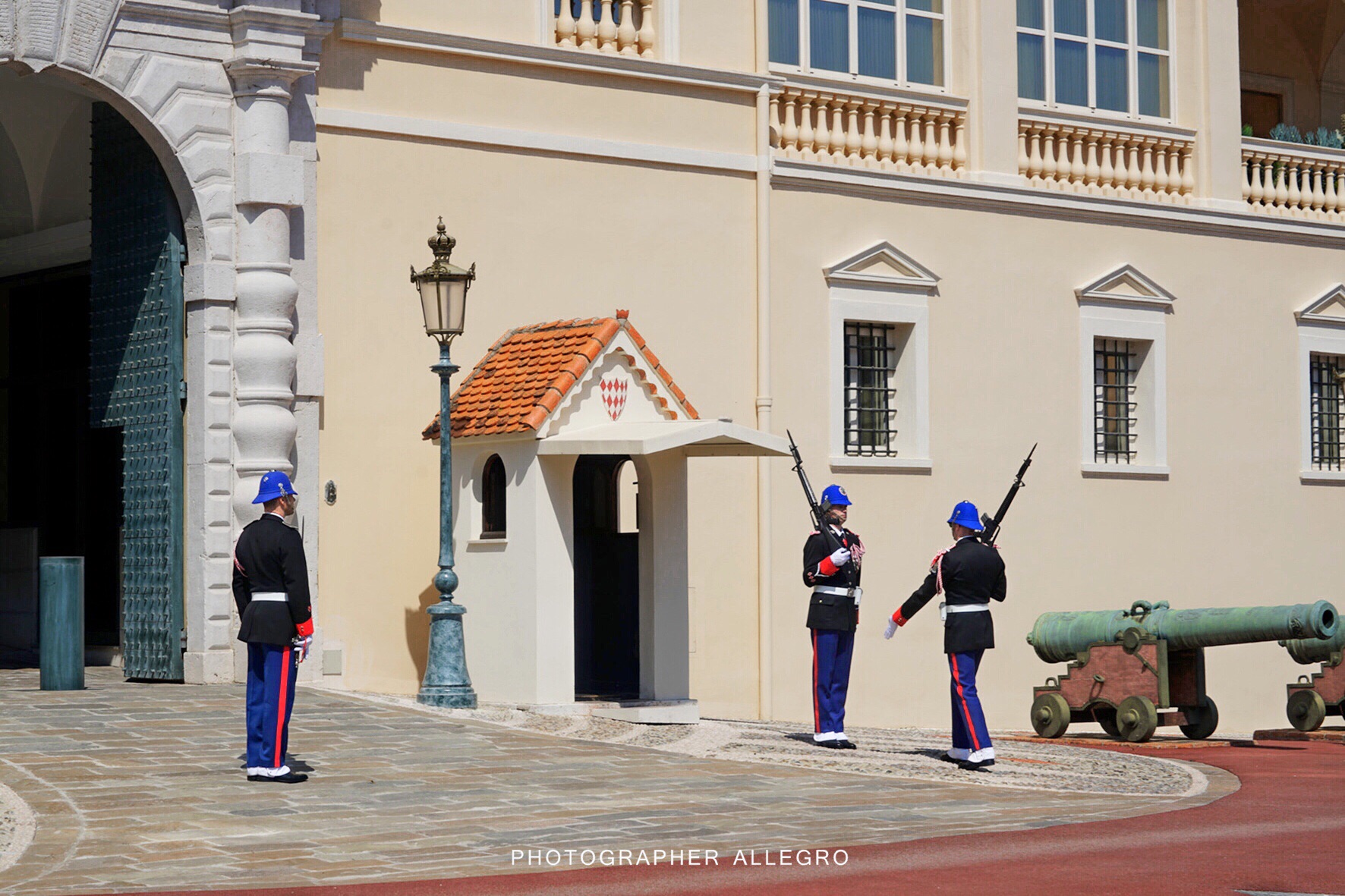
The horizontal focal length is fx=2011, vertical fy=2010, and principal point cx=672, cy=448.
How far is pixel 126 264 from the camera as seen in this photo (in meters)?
16.3

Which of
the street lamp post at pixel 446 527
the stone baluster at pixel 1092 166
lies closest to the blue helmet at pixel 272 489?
the street lamp post at pixel 446 527

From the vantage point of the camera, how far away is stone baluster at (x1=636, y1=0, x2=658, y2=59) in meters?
18.2

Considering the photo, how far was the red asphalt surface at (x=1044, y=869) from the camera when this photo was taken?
318 inches

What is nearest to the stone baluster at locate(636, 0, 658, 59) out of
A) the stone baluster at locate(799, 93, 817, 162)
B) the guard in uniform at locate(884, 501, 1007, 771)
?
the stone baluster at locate(799, 93, 817, 162)

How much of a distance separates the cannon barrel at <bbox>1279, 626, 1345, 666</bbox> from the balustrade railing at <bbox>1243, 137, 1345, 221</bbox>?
7089 mm

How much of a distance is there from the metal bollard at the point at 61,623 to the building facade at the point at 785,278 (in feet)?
3.10

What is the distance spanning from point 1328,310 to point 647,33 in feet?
30.7

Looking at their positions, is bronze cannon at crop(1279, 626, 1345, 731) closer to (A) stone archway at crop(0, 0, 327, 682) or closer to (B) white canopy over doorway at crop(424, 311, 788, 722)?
(B) white canopy over doorway at crop(424, 311, 788, 722)

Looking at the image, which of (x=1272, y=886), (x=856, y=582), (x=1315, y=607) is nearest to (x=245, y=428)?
(x=856, y=582)

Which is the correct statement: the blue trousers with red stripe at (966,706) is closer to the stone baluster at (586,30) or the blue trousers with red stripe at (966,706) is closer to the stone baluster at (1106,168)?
the stone baluster at (586,30)

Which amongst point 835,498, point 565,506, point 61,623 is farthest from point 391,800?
point 61,623

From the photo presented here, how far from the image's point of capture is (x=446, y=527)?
14734 mm

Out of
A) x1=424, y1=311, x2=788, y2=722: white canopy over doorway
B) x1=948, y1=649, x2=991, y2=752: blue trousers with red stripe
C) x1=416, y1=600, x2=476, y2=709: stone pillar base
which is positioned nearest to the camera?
x1=948, y1=649, x2=991, y2=752: blue trousers with red stripe

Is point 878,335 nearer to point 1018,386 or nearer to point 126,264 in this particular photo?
point 1018,386
